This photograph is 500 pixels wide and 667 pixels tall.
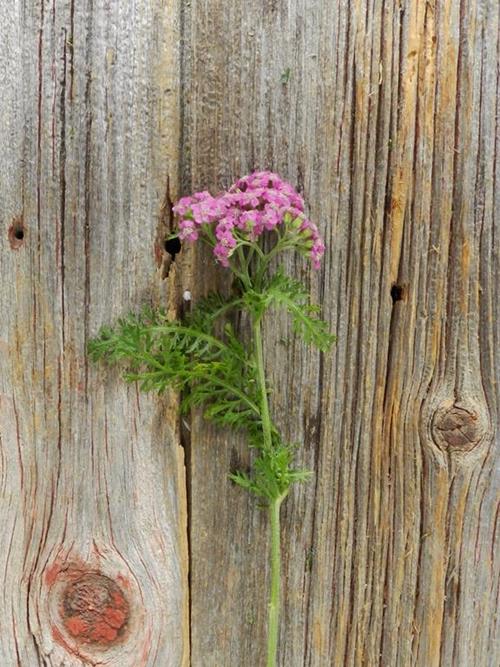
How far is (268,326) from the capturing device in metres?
2.46

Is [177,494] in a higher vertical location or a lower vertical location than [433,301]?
lower

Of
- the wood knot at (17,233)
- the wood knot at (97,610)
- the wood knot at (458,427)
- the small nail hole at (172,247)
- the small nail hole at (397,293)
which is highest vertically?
the wood knot at (17,233)

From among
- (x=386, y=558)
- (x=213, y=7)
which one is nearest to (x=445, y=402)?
(x=386, y=558)

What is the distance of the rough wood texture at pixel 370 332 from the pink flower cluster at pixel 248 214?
0.67ft

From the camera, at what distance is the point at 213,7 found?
2359mm

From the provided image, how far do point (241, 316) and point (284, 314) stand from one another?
15 centimetres

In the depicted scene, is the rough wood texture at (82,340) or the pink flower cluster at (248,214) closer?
the pink flower cluster at (248,214)

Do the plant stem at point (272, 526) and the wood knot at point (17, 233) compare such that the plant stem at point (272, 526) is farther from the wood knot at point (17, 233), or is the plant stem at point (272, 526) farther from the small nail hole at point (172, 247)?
the wood knot at point (17, 233)

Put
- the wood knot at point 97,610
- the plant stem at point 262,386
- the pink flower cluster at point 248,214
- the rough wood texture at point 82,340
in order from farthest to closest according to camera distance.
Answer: the wood knot at point 97,610, the rough wood texture at point 82,340, the plant stem at point 262,386, the pink flower cluster at point 248,214

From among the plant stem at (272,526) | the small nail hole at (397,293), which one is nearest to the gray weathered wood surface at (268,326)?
the small nail hole at (397,293)

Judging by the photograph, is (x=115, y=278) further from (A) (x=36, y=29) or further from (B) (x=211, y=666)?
(B) (x=211, y=666)

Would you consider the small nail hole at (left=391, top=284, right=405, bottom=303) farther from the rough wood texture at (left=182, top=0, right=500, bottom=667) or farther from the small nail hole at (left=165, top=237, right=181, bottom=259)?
the small nail hole at (left=165, top=237, right=181, bottom=259)

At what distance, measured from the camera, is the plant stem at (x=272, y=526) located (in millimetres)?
2250

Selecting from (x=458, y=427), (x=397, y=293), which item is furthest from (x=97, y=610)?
(x=397, y=293)
